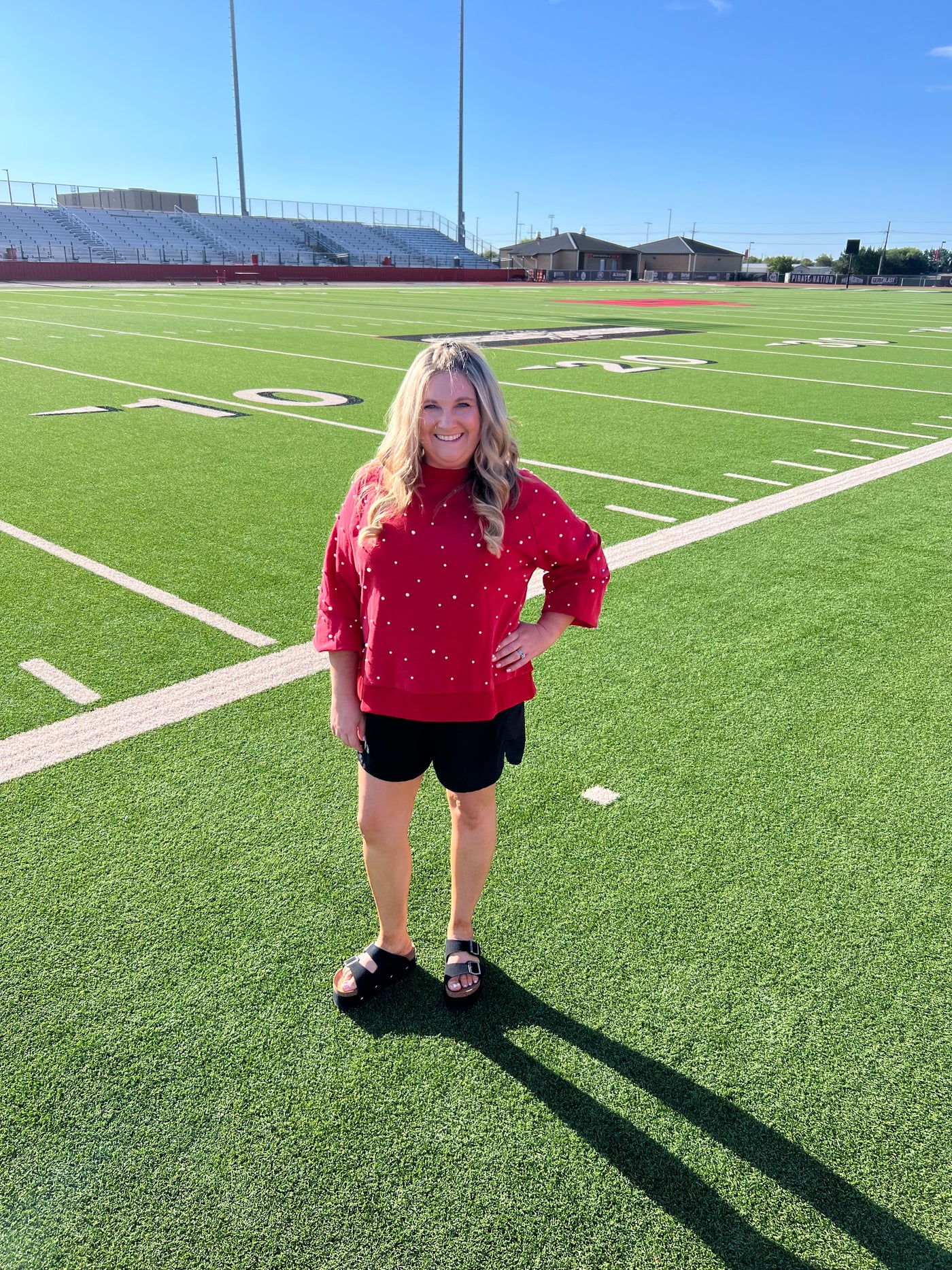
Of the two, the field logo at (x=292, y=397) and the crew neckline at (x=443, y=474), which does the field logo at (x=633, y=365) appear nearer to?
the field logo at (x=292, y=397)

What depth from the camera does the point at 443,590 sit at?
1.99 m

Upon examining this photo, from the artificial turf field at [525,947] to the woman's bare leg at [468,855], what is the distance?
12 centimetres

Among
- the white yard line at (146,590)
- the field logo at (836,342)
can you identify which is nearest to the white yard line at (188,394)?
the white yard line at (146,590)

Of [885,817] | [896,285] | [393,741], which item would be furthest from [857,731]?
[896,285]

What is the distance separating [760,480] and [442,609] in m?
5.92

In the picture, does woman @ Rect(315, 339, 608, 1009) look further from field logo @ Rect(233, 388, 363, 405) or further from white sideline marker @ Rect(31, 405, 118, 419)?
field logo @ Rect(233, 388, 363, 405)

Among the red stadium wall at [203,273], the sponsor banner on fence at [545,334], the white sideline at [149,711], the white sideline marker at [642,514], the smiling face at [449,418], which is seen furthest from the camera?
the red stadium wall at [203,273]

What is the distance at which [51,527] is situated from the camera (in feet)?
19.0

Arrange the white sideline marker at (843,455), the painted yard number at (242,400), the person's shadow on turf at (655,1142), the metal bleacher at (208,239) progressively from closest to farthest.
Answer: the person's shadow on turf at (655,1142)
the white sideline marker at (843,455)
the painted yard number at (242,400)
the metal bleacher at (208,239)

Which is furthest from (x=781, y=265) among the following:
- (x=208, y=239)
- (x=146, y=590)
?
(x=146, y=590)

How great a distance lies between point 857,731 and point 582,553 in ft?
6.53

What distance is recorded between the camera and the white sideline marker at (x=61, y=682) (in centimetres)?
368

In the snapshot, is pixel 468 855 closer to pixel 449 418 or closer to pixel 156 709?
pixel 449 418

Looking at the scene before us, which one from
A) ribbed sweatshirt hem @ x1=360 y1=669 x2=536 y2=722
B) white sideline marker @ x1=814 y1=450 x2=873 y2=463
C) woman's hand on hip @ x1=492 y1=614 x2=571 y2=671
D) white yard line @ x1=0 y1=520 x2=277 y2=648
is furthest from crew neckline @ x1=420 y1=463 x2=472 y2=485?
white sideline marker @ x1=814 y1=450 x2=873 y2=463
